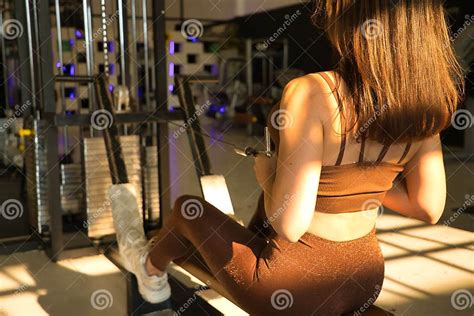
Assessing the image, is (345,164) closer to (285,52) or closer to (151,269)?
(151,269)

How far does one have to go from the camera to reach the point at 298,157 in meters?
1.22

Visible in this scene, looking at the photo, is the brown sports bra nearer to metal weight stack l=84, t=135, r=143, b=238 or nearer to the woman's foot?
the woman's foot

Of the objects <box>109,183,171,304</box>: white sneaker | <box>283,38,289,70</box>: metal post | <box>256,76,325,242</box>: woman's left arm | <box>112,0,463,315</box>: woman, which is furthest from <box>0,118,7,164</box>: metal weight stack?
<box>283,38,289,70</box>: metal post

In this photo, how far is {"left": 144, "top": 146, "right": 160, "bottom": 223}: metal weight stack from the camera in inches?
136

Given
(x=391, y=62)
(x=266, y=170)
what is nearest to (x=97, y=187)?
(x=266, y=170)

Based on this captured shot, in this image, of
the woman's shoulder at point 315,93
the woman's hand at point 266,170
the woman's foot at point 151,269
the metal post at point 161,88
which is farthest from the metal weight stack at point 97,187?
the woman's shoulder at point 315,93

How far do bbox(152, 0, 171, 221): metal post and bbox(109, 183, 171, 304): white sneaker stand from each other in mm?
1250

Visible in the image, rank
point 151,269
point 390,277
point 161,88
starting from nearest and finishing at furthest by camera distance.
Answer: point 151,269, point 390,277, point 161,88

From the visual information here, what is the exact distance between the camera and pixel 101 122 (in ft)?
9.05

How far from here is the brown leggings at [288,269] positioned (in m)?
1.37

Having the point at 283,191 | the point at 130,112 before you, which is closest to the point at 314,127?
the point at 283,191

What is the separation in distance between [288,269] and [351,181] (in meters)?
0.29

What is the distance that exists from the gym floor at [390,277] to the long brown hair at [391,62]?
1478 mm

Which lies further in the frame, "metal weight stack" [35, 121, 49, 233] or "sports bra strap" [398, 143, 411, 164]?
"metal weight stack" [35, 121, 49, 233]
